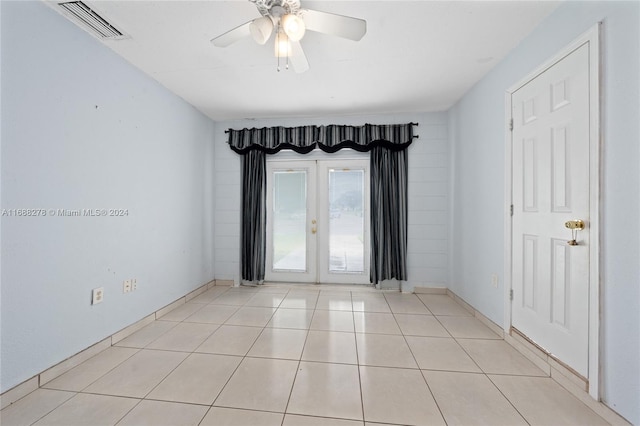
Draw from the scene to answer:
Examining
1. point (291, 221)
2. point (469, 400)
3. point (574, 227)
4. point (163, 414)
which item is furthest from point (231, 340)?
point (574, 227)

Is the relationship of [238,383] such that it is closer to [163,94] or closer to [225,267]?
[225,267]

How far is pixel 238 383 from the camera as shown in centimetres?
168

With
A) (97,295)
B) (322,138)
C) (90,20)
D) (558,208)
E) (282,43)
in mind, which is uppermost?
(90,20)

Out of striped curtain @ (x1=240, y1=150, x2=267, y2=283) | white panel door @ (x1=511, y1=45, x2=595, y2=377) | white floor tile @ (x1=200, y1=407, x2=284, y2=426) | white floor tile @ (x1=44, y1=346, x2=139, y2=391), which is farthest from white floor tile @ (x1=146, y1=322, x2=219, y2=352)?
white panel door @ (x1=511, y1=45, x2=595, y2=377)

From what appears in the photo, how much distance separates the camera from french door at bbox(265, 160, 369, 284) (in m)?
3.82

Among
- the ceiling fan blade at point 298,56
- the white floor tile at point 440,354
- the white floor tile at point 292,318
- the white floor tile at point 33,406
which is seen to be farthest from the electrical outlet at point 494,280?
the white floor tile at point 33,406

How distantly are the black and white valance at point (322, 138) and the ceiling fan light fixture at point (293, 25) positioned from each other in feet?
6.86

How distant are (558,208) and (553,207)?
1.9 inches

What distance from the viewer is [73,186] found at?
6.09 feet

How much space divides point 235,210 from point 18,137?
244 cm

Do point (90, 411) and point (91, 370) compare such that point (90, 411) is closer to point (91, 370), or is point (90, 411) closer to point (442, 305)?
point (91, 370)

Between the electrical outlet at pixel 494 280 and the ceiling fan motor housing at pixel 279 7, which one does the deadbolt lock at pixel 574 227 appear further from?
the ceiling fan motor housing at pixel 279 7

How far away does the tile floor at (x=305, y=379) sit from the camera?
55.9 inches

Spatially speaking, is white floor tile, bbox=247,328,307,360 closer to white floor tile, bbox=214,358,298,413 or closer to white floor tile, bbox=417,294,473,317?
white floor tile, bbox=214,358,298,413
